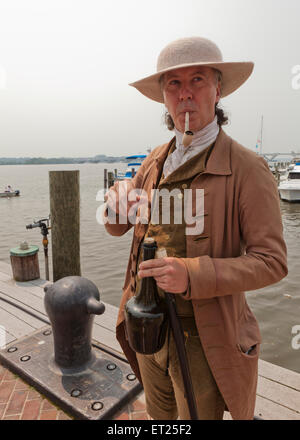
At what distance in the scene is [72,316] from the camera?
8.88ft

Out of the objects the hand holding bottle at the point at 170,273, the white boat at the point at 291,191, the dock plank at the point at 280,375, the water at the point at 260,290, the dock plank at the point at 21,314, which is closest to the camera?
the hand holding bottle at the point at 170,273

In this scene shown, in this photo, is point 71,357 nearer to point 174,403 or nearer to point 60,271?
point 174,403

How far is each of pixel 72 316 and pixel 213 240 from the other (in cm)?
188

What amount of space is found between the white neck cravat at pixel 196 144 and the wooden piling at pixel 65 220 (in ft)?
9.11

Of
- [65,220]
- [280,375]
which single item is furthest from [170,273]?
[65,220]

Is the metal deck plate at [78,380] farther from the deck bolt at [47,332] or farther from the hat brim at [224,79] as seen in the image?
the hat brim at [224,79]

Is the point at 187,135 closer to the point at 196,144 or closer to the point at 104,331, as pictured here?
the point at 196,144

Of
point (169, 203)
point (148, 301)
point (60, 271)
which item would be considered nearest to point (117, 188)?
→ point (169, 203)

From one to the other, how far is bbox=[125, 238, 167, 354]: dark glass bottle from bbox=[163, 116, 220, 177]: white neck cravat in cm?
62

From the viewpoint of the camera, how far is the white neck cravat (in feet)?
4.72

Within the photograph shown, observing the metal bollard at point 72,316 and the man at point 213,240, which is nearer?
the man at point 213,240

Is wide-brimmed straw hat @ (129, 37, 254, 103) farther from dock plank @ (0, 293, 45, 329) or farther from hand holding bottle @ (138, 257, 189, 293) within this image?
dock plank @ (0, 293, 45, 329)

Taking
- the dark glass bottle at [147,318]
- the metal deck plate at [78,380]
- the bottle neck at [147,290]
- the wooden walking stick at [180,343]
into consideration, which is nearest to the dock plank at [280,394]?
the metal deck plate at [78,380]

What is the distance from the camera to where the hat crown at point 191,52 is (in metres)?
1.32
